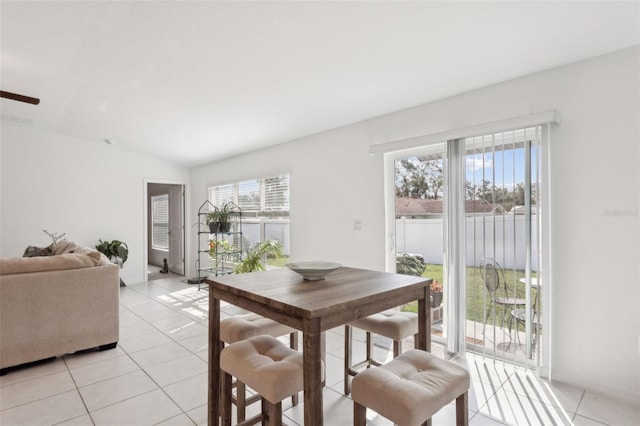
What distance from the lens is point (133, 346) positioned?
3254mm

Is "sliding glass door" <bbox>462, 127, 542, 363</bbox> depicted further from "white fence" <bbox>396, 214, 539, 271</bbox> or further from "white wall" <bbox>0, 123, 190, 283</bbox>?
"white wall" <bbox>0, 123, 190, 283</bbox>

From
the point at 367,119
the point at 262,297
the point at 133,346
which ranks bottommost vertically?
the point at 133,346

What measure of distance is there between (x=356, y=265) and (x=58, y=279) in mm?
2806

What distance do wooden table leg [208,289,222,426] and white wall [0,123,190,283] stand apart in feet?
17.3

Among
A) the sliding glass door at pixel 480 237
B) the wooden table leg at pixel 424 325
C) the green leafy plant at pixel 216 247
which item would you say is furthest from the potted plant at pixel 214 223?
the wooden table leg at pixel 424 325

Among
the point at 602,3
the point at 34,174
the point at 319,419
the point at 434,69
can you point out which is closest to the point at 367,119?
the point at 434,69

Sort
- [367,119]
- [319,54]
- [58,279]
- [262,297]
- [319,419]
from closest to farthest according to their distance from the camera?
[319,419]
[262,297]
[319,54]
[58,279]
[367,119]

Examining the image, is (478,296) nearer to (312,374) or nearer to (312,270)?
(312,270)

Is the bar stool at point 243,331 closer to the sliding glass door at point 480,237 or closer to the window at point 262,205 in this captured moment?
the sliding glass door at point 480,237

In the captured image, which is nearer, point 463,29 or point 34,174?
point 463,29

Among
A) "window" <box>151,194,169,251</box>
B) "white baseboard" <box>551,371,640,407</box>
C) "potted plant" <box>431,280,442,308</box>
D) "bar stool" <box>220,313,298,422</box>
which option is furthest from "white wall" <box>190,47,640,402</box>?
"window" <box>151,194,169,251</box>

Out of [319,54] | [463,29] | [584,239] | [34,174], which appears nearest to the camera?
[463,29]

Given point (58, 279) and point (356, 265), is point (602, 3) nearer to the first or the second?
point (356, 265)

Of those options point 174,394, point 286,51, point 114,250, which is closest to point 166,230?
point 114,250
